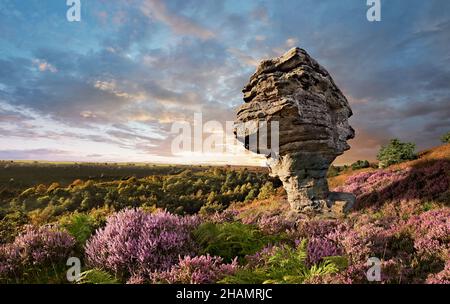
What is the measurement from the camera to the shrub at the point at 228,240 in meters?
4.08

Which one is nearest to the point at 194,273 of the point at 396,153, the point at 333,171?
the point at 396,153

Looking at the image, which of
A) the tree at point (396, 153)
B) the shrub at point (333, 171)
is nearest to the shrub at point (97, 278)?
the tree at point (396, 153)

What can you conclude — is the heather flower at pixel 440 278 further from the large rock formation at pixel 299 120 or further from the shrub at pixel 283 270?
the large rock formation at pixel 299 120

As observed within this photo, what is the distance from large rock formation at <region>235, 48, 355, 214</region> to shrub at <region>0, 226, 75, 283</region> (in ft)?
32.8

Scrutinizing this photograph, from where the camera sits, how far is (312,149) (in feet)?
46.2

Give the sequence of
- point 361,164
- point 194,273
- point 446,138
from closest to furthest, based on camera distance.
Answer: point 194,273 → point 446,138 → point 361,164

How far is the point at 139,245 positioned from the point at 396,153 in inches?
1260

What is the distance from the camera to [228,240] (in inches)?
174

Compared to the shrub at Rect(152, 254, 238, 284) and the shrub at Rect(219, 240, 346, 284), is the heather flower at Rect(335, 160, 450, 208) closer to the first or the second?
the shrub at Rect(219, 240, 346, 284)

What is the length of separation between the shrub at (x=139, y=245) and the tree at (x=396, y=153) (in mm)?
30742

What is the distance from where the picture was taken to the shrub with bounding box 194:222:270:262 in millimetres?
4078

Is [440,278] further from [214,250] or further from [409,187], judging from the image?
[409,187]
